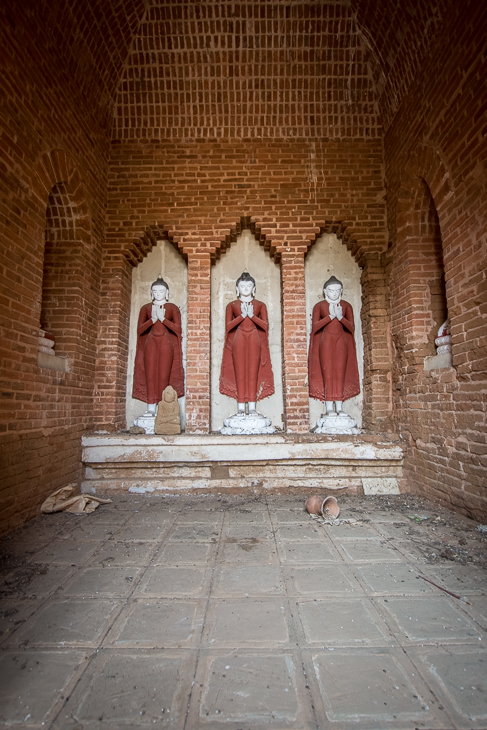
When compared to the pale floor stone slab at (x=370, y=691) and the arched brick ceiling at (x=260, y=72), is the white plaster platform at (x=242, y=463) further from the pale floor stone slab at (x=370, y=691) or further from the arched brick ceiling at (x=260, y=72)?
the arched brick ceiling at (x=260, y=72)

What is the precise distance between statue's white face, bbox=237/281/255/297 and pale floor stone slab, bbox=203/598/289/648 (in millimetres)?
4004

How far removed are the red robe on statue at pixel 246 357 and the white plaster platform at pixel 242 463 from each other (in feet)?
3.16

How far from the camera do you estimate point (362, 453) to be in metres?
4.33

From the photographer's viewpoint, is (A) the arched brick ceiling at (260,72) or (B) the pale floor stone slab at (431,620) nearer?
(B) the pale floor stone slab at (431,620)

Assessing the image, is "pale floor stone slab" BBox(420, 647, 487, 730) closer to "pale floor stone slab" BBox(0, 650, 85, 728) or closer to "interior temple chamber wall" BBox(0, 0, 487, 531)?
"pale floor stone slab" BBox(0, 650, 85, 728)

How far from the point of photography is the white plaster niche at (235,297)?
552cm

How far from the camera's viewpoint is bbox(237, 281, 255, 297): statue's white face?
5.25m

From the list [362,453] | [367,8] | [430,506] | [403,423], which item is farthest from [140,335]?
[367,8]

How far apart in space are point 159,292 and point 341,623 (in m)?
4.62

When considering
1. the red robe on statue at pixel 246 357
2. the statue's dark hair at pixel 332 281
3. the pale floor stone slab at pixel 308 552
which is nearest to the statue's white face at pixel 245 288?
the red robe on statue at pixel 246 357

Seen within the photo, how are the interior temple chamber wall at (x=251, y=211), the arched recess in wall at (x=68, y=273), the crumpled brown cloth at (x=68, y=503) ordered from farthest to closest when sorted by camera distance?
the arched recess in wall at (x=68, y=273) < the crumpled brown cloth at (x=68, y=503) < the interior temple chamber wall at (x=251, y=211)

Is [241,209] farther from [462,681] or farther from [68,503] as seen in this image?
[462,681]

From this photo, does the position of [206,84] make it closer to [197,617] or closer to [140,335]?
[140,335]

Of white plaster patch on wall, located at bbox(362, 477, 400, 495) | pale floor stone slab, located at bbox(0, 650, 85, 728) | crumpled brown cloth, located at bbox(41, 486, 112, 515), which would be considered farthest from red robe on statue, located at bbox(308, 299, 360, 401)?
pale floor stone slab, located at bbox(0, 650, 85, 728)
